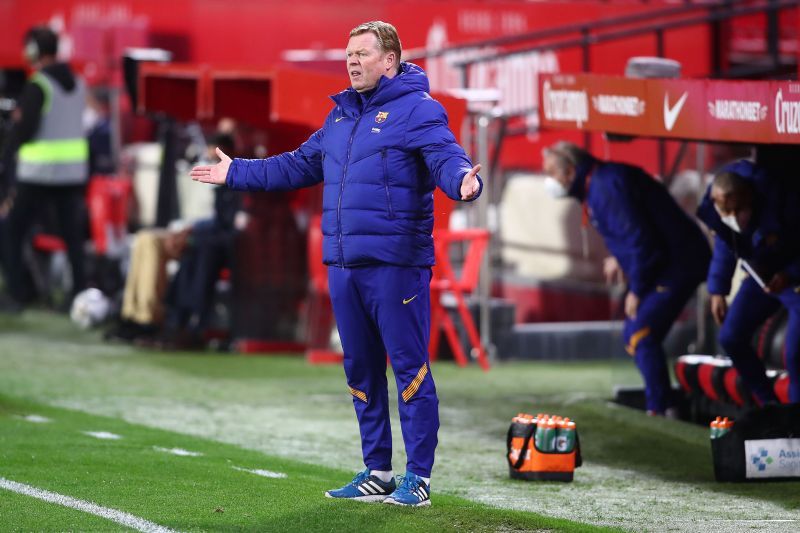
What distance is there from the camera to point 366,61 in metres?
6.95

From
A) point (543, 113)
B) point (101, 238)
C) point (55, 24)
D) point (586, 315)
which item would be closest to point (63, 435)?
point (543, 113)

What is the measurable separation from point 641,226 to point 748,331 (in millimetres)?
1014

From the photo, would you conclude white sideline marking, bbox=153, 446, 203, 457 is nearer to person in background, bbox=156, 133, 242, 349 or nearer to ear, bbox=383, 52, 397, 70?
ear, bbox=383, 52, 397, 70

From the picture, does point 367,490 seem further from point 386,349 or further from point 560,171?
point 560,171

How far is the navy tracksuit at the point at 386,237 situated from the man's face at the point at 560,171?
11.8 feet

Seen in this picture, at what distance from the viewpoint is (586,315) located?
14781 millimetres

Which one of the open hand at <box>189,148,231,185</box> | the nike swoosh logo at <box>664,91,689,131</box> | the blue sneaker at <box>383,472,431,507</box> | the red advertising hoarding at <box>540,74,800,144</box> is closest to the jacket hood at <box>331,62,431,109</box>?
the open hand at <box>189,148,231,185</box>

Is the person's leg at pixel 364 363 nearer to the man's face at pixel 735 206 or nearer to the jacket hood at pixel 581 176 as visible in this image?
the man's face at pixel 735 206

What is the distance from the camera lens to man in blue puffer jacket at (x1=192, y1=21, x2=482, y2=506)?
22.8 feet

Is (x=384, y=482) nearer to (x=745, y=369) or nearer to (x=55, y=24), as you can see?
(x=745, y=369)

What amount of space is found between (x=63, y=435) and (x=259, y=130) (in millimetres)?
5672

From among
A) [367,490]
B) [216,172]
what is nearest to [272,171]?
[216,172]

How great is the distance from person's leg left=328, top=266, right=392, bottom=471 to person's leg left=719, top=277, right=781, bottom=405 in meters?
3.18

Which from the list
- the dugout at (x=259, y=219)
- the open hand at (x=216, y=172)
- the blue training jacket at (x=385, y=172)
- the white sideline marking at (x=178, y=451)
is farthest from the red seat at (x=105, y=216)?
the blue training jacket at (x=385, y=172)
